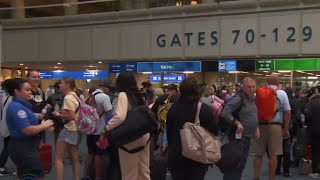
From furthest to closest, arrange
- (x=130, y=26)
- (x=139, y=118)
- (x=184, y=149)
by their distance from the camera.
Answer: (x=130, y=26) < (x=139, y=118) < (x=184, y=149)

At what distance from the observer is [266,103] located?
8.06 metres

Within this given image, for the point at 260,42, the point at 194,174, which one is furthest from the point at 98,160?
the point at 260,42

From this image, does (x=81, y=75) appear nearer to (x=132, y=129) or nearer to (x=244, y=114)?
(x=244, y=114)

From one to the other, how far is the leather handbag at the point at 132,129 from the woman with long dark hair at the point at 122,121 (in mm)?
59

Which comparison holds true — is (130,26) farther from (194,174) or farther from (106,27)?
(194,174)

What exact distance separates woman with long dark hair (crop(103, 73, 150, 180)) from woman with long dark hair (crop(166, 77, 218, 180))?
1.39 feet

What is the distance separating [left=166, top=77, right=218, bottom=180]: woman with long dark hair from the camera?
5.37m

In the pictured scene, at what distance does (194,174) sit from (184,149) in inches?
13.5

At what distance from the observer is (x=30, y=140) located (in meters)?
5.49

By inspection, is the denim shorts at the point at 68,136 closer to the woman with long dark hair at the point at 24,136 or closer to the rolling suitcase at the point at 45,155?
the rolling suitcase at the point at 45,155

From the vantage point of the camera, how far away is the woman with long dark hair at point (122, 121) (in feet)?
18.3

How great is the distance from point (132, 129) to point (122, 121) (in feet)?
0.49

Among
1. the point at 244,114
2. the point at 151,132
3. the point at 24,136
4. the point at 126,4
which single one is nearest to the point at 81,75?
the point at 126,4

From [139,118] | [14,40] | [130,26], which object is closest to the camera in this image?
[139,118]
